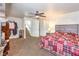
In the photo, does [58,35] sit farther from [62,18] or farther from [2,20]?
[2,20]

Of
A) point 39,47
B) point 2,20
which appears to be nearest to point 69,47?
point 39,47

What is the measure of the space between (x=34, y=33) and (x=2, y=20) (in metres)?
0.40

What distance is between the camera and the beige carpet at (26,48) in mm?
1695

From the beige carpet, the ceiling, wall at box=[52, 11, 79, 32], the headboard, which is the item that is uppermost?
the ceiling

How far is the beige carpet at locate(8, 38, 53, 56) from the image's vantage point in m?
1.70

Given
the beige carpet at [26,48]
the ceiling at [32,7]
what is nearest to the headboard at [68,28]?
the ceiling at [32,7]

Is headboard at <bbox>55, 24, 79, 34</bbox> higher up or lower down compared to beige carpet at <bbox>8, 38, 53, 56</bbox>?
higher up

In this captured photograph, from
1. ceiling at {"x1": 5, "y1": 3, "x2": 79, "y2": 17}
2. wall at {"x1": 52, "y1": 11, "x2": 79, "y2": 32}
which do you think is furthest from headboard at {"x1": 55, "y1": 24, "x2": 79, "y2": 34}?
ceiling at {"x1": 5, "y1": 3, "x2": 79, "y2": 17}

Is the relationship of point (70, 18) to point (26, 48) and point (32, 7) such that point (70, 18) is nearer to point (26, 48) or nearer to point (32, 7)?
point (32, 7)

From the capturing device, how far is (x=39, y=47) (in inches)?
67.5

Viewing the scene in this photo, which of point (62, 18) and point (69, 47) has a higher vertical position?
point (62, 18)

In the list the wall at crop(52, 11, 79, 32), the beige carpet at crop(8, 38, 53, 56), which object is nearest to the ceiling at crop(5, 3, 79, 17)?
the wall at crop(52, 11, 79, 32)

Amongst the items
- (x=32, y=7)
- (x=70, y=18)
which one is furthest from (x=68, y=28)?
(x=32, y=7)

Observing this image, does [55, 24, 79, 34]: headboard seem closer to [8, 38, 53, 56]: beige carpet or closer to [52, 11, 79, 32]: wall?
[52, 11, 79, 32]: wall
